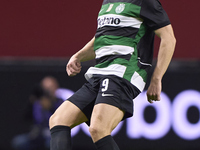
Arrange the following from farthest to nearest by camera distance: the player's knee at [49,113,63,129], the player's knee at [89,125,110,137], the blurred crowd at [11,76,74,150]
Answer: the blurred crowd at [11,76,74,150] → the player's knee at [49,113,63,129] → the player's knee at [89,125,110,137]

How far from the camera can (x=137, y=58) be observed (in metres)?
3.19

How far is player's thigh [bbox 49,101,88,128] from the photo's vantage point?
121 inches

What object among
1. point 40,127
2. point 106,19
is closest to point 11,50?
point 40,127

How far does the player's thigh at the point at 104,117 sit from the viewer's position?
2918 mm

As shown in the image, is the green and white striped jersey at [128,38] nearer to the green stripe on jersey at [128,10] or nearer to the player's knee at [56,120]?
the green stripe on jersey at [128,10]

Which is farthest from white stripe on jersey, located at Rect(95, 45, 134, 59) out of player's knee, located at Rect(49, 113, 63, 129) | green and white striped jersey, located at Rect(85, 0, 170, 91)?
player's knee, located at Rect(49, 113, 63, 129)

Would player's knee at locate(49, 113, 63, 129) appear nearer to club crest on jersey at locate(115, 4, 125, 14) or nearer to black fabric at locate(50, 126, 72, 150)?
black fabric at locate(50, 126, 72, 150)

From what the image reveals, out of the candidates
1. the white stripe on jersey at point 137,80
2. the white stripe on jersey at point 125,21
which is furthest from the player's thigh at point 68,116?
the white stripe on jersey at point 125,21

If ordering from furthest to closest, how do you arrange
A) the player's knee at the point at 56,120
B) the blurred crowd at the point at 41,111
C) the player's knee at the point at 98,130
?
the blurred crowd at the point at 41,111 → the player's knee at the point at 56,120 → the player's knee at the point at 98,130

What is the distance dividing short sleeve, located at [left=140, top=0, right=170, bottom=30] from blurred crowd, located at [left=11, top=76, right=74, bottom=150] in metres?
3.08

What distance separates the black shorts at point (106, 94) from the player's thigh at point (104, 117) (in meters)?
0.03

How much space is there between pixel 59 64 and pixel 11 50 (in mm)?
1038

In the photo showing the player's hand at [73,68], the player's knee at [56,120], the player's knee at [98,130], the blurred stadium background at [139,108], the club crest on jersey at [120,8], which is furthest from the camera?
the blurred stadium background at [139,108]

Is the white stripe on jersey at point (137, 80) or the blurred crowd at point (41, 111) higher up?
the white stripe on jersey at point (137, 80)
